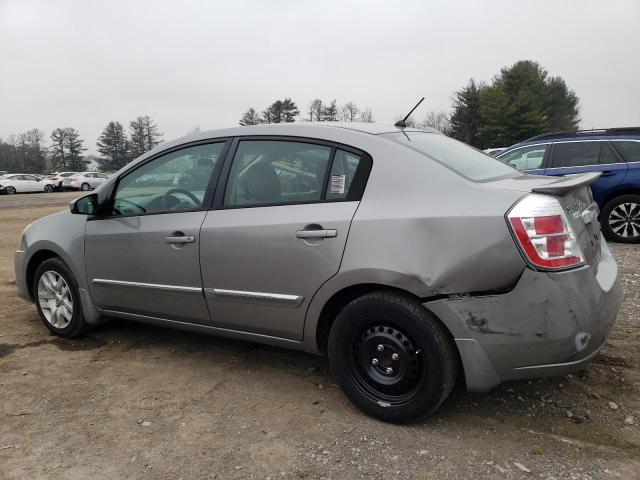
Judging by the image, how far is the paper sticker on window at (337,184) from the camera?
9.28ft

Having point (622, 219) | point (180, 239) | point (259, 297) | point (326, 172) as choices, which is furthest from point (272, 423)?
point (622, 219)

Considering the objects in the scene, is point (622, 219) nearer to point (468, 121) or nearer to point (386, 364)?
point (386, 364)

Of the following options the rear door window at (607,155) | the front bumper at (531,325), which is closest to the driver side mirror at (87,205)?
the front bumper at (531,325)

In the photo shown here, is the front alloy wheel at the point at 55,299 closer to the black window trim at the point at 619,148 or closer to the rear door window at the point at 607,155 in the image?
the rear door window at the point at 607,155

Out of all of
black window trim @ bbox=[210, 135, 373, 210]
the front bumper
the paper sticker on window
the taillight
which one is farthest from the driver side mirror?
the taillight

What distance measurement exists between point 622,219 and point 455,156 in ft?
19.2

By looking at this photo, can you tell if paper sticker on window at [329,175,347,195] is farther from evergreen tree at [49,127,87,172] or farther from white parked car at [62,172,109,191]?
evergreen tree at [49,127,87,172]

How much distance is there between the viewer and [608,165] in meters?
7.73

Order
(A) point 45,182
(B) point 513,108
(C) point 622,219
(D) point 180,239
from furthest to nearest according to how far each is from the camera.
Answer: (B) point 513,108
(A) point 45,182
(C) point 622,219
(D) point 180,239

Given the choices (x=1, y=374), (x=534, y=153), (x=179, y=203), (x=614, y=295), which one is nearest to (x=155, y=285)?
(x=179, y=203)

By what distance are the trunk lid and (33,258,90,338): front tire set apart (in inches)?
127

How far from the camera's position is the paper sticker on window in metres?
2.83

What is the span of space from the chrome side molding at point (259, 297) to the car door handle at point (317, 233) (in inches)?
14.0

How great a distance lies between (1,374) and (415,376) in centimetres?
284
